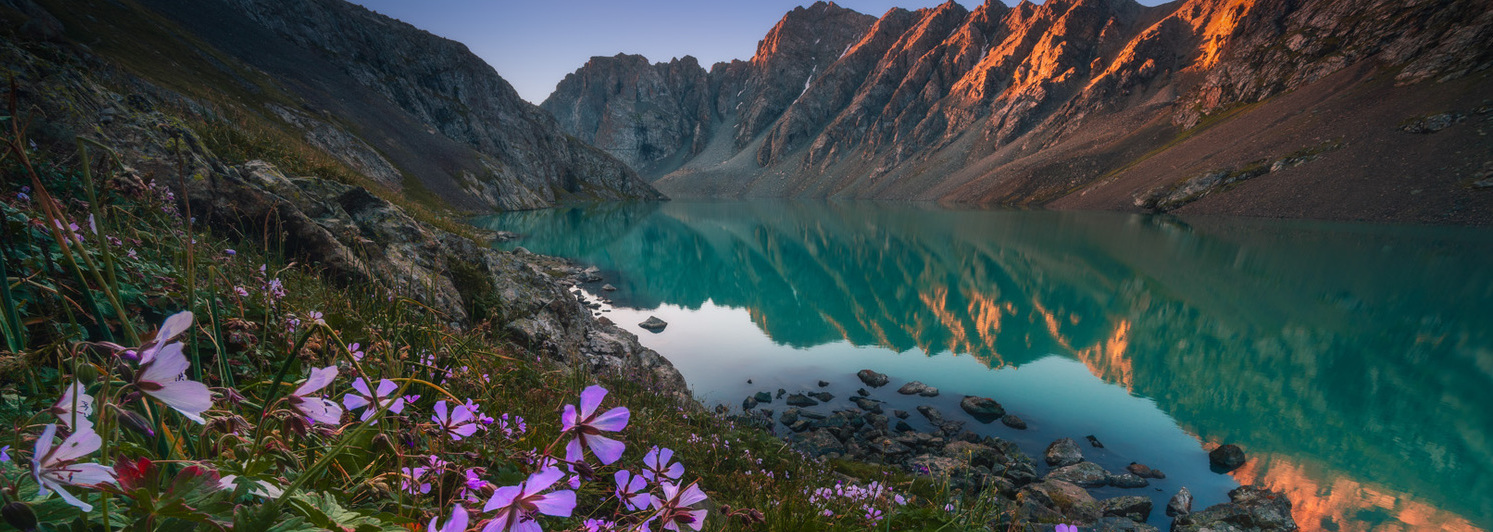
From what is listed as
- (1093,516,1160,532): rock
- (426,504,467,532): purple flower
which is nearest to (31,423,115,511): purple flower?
(426,504,467,532): purple flower

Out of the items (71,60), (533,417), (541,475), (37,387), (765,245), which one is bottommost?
(765,245)

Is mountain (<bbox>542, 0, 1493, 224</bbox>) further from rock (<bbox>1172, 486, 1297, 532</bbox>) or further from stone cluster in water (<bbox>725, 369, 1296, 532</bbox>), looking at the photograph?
stone cluster in water (<bbox>725, 369, 1296, 532</bbox>)

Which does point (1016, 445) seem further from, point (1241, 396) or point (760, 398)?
point (1241, 396)

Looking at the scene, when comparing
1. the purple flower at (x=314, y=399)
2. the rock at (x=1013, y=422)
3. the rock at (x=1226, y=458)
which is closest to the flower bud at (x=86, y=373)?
the purple flower at (x=314, y=399)

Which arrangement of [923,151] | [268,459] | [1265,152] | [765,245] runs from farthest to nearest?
[923,151] < [1265,152] < [765,245] < [268,459]

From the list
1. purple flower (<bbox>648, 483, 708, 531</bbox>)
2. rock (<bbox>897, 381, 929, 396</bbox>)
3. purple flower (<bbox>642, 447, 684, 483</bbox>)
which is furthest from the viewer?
rock (<bbox>897, 381, 929, 396</bbox>)

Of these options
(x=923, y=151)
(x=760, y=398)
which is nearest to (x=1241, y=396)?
(x=760, y=398)
